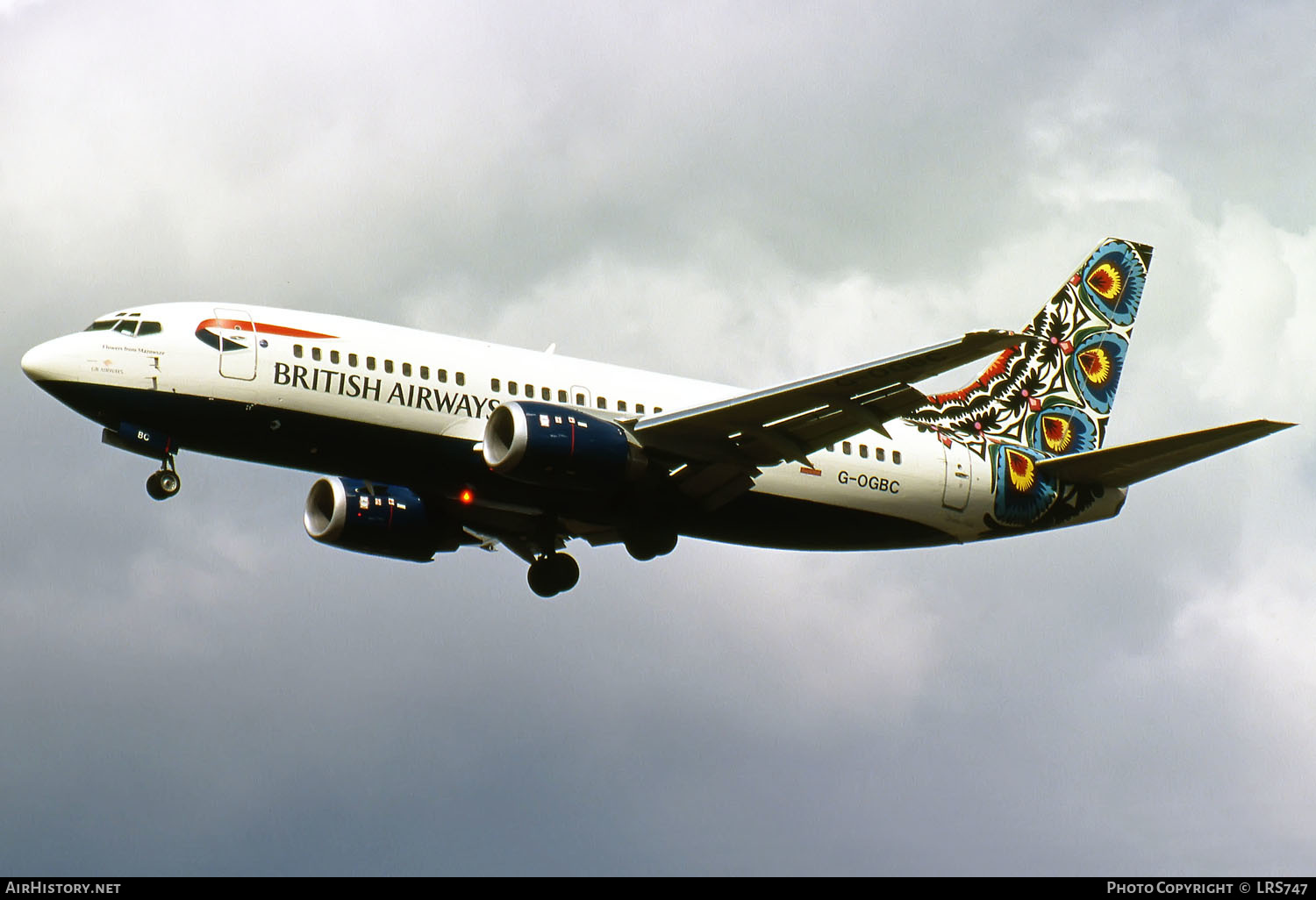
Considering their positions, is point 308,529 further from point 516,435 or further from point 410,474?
point 516,435

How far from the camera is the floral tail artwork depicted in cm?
4294

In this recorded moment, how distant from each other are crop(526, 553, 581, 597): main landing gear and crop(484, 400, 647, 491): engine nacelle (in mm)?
6066

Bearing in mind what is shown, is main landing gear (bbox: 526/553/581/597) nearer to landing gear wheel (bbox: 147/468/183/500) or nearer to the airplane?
the airplane

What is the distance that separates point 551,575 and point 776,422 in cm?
755

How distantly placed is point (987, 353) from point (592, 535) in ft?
41.1

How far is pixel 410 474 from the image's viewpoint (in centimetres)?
3641

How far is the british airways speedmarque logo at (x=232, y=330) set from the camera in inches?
1383

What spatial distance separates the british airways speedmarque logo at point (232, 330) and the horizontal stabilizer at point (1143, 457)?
17.7 metres

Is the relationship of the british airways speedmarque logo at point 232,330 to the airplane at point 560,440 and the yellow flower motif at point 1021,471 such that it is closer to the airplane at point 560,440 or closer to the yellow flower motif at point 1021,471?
the airplane at point 560,440

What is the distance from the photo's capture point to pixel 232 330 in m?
35.3

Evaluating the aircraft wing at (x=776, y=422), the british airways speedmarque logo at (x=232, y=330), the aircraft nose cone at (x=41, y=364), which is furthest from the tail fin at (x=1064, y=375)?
the aircraft nose cone at (x=41, y=364)

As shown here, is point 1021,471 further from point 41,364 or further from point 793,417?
point 41,364

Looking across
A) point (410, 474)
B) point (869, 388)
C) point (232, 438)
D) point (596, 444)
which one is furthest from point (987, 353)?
point (232, 438)
